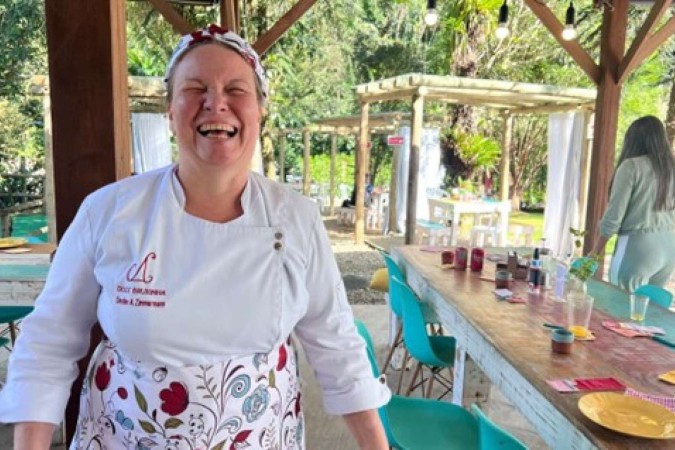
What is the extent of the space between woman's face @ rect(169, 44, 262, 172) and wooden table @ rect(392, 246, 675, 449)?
116 cm

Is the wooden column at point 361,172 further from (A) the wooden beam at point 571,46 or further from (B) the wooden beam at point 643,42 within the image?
(B) the wooden beam at point 643,42

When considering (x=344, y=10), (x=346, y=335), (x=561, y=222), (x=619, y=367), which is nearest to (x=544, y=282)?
(x=619, y=367)

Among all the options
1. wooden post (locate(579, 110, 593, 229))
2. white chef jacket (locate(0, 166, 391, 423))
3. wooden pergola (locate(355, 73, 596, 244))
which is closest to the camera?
white chef jacket (locate(0, 166, 391, 423))

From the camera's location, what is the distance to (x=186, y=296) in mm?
1021

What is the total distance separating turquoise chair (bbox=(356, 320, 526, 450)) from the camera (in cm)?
212

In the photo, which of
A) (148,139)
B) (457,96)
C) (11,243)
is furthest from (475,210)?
(11,243)

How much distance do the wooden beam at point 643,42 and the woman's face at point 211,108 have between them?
14.7 ft

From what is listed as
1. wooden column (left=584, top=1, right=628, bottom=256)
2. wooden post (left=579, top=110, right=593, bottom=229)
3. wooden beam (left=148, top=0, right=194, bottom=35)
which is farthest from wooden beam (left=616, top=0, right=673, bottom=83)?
wooden beam (left=148, top=0, right=194, bottom=35)

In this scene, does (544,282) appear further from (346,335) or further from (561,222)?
(561,222)

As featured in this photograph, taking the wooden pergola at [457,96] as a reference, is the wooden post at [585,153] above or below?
below

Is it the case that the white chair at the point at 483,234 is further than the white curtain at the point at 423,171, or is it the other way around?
the white curtain at the point at 423,171

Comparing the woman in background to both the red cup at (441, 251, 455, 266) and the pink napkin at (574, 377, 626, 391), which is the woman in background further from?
the pink napkin at (574, 377, 626, 391)

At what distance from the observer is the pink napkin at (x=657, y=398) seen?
1677 millimetres

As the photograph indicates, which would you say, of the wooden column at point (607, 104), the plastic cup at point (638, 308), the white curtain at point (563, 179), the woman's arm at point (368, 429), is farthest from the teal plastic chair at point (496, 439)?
the white curtain at point (563, 179)
